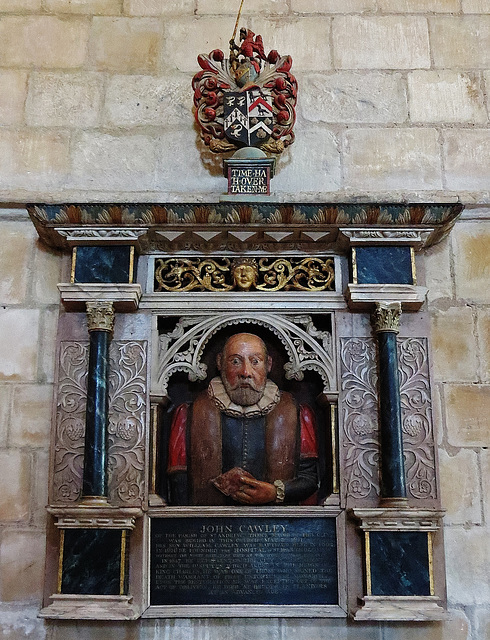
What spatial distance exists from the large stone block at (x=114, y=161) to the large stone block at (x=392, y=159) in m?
1.12

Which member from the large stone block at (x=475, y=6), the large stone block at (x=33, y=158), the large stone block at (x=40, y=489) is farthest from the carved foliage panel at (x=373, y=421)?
the large stone block at (x=475, y=6)

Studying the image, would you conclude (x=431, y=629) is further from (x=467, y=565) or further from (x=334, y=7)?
(x=334, y=7)

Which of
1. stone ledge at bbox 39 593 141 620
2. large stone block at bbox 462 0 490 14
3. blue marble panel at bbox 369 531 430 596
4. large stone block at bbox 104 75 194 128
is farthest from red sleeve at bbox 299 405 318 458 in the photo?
large stone block at bbox 462 0 490 14

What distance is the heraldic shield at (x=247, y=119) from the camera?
4.13 m

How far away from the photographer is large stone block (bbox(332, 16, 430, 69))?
451cm

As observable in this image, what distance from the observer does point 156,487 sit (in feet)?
12.6

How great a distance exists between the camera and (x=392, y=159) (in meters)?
4.35

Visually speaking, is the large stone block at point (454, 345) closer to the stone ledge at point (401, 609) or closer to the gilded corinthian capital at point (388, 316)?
the gilded corinthian capital at point (388, 316)

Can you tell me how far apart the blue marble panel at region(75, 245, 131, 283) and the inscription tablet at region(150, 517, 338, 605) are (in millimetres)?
1223

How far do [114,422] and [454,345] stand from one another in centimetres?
178

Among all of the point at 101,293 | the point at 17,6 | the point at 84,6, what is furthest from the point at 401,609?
the point at 17,6

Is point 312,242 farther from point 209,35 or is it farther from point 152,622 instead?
point 152,622

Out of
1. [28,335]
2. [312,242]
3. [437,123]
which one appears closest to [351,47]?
[437,123]

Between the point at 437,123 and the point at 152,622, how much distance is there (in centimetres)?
306
